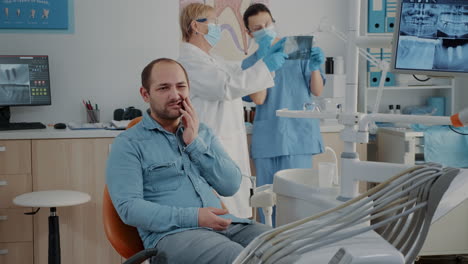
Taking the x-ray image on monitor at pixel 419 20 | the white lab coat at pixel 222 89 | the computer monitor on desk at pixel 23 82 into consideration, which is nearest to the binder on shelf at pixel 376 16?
the white lab coat at pixel 222 89

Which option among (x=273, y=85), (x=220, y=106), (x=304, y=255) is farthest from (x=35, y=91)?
(x=304, y=255)

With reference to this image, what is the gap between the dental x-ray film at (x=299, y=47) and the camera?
2.83 meters

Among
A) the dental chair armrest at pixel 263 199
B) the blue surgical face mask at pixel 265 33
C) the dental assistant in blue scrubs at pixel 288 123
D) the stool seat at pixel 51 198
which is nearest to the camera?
the dental chair armrest at pixel 263 199

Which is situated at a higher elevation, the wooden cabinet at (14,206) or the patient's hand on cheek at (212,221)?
the patient's hand on cheek at (212,221)

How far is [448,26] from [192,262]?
85 cm

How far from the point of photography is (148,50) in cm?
354

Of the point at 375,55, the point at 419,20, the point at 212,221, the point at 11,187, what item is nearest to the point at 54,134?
the point at 11,187

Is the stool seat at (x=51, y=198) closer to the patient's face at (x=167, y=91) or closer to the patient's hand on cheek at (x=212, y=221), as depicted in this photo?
the patient's face at (x=167, y=91)

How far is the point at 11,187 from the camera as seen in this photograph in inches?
→ 116

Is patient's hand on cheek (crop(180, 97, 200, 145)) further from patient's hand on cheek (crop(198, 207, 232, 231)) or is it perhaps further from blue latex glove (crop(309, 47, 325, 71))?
blue latex glove (crop(309, 47, 325, 71))

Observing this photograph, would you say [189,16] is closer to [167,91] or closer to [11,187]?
[167,91]

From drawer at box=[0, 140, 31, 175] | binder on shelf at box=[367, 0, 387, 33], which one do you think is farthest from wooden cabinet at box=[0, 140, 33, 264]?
binder on shelf at box=[367, 0, 387, 33]

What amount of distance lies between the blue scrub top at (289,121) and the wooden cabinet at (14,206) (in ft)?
3.92

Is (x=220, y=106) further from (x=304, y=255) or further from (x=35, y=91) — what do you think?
(x=304, y=255)
